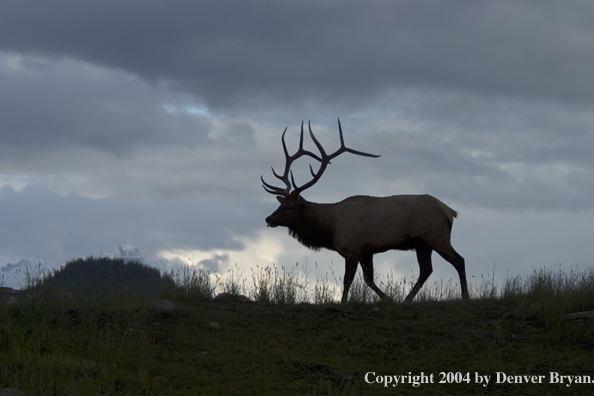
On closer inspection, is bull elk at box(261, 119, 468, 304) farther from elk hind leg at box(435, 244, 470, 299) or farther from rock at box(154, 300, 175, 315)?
rock at box(154, 300, 175, 315)

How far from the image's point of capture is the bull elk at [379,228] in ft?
36.2

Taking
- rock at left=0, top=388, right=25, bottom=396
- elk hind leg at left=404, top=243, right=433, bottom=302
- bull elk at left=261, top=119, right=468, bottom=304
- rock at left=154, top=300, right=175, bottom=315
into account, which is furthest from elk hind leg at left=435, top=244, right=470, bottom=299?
rock at left=0, top=388, right=25, bottom=396

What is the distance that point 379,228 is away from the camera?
36.8ft

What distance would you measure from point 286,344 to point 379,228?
3989mm

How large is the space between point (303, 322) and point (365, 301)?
1.66 meters

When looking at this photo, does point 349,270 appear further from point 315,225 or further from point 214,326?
point 214,326

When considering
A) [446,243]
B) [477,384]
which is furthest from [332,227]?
[477,384]

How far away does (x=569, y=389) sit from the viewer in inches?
262

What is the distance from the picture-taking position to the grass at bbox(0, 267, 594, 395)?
6.44m

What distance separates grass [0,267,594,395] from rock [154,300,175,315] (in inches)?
3.4

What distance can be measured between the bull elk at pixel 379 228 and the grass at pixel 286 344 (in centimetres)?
130

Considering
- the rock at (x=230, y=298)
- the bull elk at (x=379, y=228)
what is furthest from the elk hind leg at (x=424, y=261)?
the rock at (x=230, y=298)

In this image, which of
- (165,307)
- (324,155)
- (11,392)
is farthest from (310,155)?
(11,392)

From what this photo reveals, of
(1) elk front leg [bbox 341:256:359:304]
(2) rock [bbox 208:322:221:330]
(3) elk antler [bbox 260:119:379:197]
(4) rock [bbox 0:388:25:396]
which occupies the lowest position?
(4) rock [bbox 0:388:25:396]
